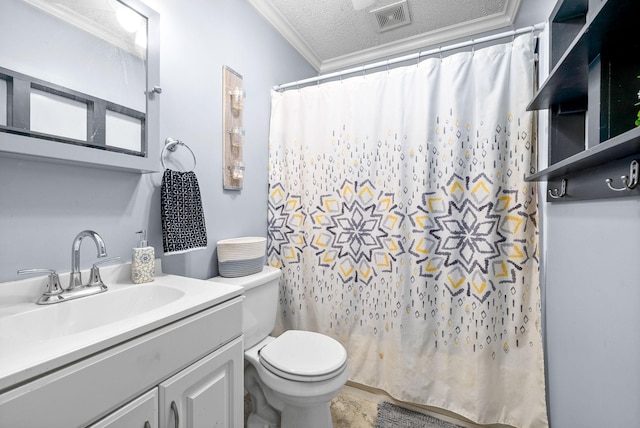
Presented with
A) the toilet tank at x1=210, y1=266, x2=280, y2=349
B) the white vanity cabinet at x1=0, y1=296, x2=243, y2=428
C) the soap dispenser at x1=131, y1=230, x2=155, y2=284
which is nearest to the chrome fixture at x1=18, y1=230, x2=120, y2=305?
the soap dispenser at x1=131, y1=230, x2=155, y2=284

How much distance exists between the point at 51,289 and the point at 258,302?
78 cm

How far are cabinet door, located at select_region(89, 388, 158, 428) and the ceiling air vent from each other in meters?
2.23

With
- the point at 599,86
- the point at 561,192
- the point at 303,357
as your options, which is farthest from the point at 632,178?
the point at 303,357

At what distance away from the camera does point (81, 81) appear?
0.92 meters

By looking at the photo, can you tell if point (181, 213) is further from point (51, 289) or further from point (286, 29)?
point (286, 29)

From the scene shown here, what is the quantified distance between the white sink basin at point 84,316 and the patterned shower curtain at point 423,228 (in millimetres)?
847

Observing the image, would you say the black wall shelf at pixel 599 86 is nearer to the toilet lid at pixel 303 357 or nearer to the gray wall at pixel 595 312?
the gray wall at pixel 595 312

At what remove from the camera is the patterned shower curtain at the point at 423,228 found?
4.20 feet

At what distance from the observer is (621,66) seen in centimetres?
70

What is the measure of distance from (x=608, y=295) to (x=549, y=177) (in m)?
0.49

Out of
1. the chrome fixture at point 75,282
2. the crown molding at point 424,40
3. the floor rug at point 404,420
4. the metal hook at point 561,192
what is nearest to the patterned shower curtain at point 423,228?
the floor rug at point 404,420

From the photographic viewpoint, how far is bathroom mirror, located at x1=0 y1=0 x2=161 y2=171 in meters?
0.78

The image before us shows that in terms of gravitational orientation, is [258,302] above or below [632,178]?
below

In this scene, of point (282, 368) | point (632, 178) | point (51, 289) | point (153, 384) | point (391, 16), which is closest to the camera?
point (632, 178)
